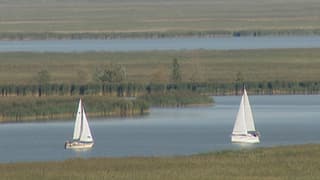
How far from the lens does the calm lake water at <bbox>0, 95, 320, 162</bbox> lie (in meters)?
38.9

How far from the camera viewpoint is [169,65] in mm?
73812

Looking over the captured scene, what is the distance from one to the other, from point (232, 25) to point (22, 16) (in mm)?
31617

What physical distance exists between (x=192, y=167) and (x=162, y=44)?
75392mm

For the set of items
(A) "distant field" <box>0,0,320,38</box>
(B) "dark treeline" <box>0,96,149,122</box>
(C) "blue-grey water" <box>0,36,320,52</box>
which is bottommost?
(B) "dark treeline" <box>0,96,149,122</box>

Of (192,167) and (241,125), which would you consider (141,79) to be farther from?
(192,167)

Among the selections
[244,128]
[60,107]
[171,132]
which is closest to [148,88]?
[60,107]

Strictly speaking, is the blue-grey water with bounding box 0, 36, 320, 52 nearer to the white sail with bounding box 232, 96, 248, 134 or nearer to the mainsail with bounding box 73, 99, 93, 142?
the white sail with bounding box 232, 96, 248, 134

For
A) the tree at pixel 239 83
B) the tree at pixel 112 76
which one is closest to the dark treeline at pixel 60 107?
the tree at pixel 112 76

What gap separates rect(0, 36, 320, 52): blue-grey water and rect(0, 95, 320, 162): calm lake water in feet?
127

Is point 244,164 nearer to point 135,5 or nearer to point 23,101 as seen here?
point 23,101

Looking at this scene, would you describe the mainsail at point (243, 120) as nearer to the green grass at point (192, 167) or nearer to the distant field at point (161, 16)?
the green grass at point (192, 167)

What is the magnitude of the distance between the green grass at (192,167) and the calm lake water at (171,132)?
6.32 metres

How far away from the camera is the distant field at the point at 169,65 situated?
65.1 meters

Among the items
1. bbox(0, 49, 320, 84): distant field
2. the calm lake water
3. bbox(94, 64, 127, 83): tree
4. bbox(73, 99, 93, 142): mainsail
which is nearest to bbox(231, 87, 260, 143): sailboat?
the calm lake water
